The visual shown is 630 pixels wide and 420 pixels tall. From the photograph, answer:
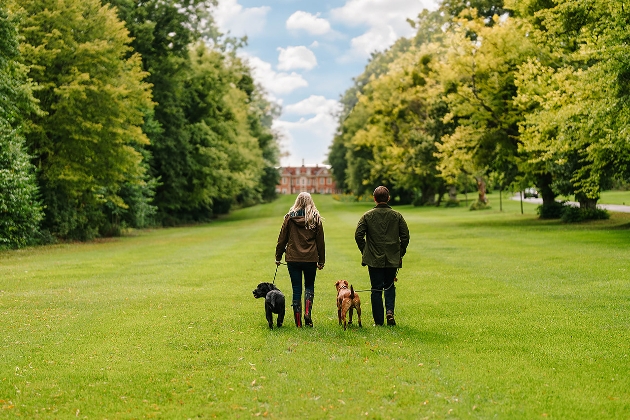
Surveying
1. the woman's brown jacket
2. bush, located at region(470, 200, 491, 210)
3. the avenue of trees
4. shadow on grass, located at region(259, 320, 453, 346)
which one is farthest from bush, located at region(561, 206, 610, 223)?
the woman's brown jacket

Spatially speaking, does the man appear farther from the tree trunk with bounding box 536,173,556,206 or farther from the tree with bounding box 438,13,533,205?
the tree trunk with bounding box 536,173,556,206

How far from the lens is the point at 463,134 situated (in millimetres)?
32281

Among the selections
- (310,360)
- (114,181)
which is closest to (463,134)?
(114,181)

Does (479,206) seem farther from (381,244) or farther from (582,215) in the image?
(381,244)

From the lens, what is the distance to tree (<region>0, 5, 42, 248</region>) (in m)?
20.8

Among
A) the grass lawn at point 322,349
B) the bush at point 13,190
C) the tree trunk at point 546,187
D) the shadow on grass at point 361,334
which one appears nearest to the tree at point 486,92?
the tree trunk at point 546,187

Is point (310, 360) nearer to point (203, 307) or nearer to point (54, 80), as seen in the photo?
point (203, 307)

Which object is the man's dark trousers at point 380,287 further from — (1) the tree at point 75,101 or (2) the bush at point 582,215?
(2) the bush at point 582,215

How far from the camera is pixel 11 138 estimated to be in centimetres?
2167

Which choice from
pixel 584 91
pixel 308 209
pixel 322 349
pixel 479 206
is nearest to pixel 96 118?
pixel 584 91

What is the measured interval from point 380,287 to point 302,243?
1332mm

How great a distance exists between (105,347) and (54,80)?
73.9 feet

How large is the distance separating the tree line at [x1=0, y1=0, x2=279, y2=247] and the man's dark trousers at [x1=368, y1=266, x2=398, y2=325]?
15.9 metres

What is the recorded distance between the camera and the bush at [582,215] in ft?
102
